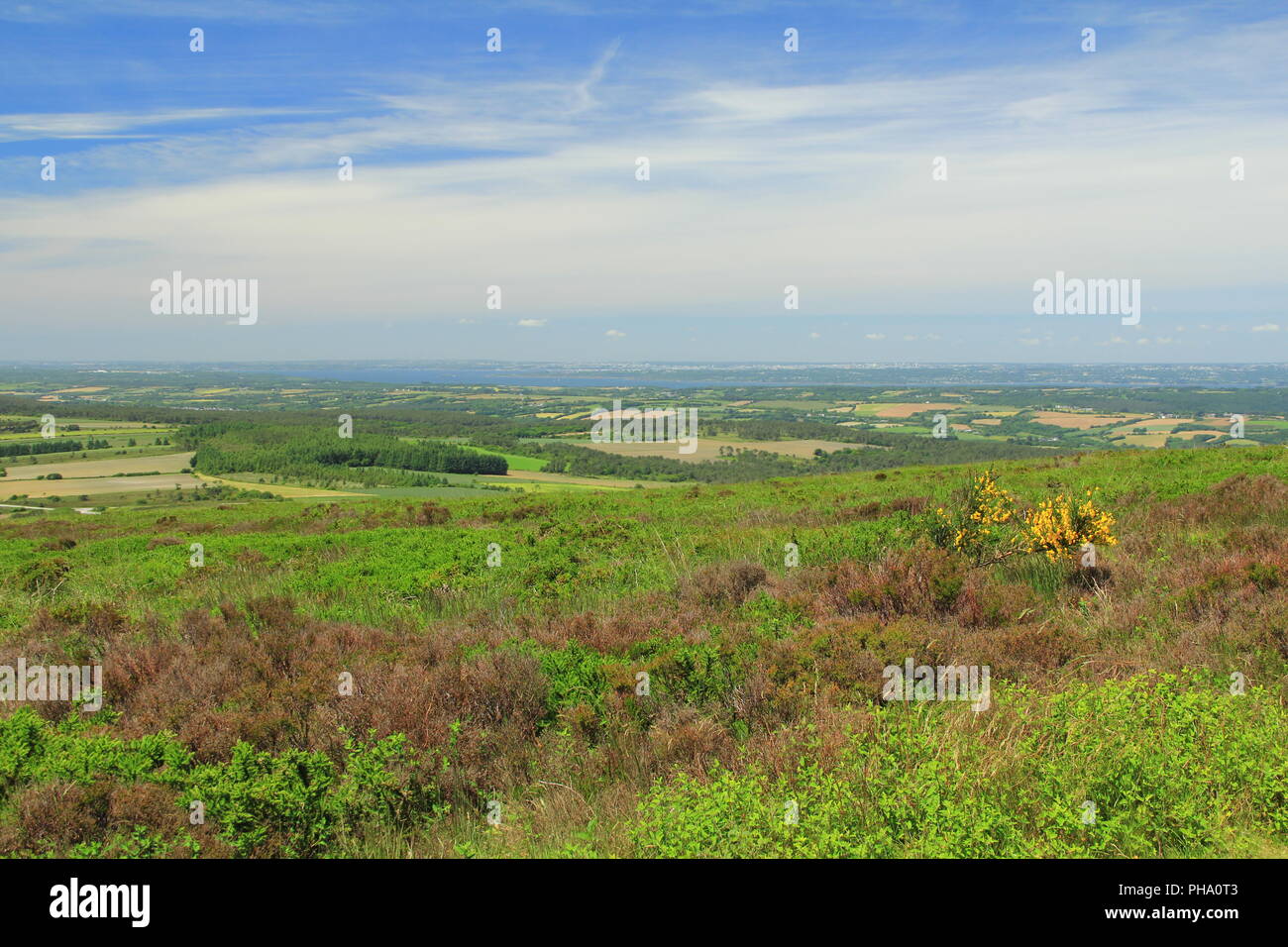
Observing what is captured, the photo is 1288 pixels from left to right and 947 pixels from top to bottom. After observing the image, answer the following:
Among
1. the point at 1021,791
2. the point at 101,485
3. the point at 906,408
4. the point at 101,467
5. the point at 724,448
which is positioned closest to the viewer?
the point at 1021,791

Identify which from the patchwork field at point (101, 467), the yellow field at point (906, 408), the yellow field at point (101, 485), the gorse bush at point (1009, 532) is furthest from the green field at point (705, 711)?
the yellow field at point (906, 408)

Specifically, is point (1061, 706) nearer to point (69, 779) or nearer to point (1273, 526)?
point (69, 779)

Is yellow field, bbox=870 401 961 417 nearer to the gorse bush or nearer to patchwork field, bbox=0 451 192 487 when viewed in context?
patchwork field, bbox=0 451 192 487

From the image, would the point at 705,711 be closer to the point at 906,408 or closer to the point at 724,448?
the point at 724,448

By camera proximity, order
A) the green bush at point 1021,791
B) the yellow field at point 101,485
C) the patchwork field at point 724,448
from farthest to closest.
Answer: the patchwork field at point 724,448 → the yellow field at point 101,485 → the green bush at point 1021,791

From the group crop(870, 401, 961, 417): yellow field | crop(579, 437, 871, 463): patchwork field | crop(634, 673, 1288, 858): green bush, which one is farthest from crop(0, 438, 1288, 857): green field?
crop(870, 401, 961, 417): yellow field

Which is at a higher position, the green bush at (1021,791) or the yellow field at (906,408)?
the yellow field at (906,408)

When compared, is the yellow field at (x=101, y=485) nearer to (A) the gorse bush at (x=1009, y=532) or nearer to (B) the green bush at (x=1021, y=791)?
(A) the gorse bush at (x=1009, y=532)

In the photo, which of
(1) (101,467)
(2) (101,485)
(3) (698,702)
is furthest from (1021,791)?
(1) (101,467)

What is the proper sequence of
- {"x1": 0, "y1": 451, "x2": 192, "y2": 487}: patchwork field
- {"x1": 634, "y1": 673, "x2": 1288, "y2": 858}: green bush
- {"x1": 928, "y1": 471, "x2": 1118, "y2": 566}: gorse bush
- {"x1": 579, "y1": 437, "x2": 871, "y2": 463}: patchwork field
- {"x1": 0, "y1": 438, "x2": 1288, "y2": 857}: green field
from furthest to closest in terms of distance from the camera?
{"x1": 579, "y1": 437, "x2": 871, "y2": 463}: patchwork field, {"x1": 0, "y1": 451, "x2": 192, "y2": 487}: patchwork field, {"x1": 928, "y1": 471, "x2": 1118, "y2": 566}: gorse bush, {"x1": 0, "y1": 438, "x2": 1288, "y2": 857}: green field, {"x1": 634, "y1": 673, "x2": 1288, "y2": 858}: green bush

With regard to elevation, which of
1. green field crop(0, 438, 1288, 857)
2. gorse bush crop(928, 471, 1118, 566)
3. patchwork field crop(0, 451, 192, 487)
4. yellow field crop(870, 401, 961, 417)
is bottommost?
patchwork field crop(0, 451, 192, 487)
